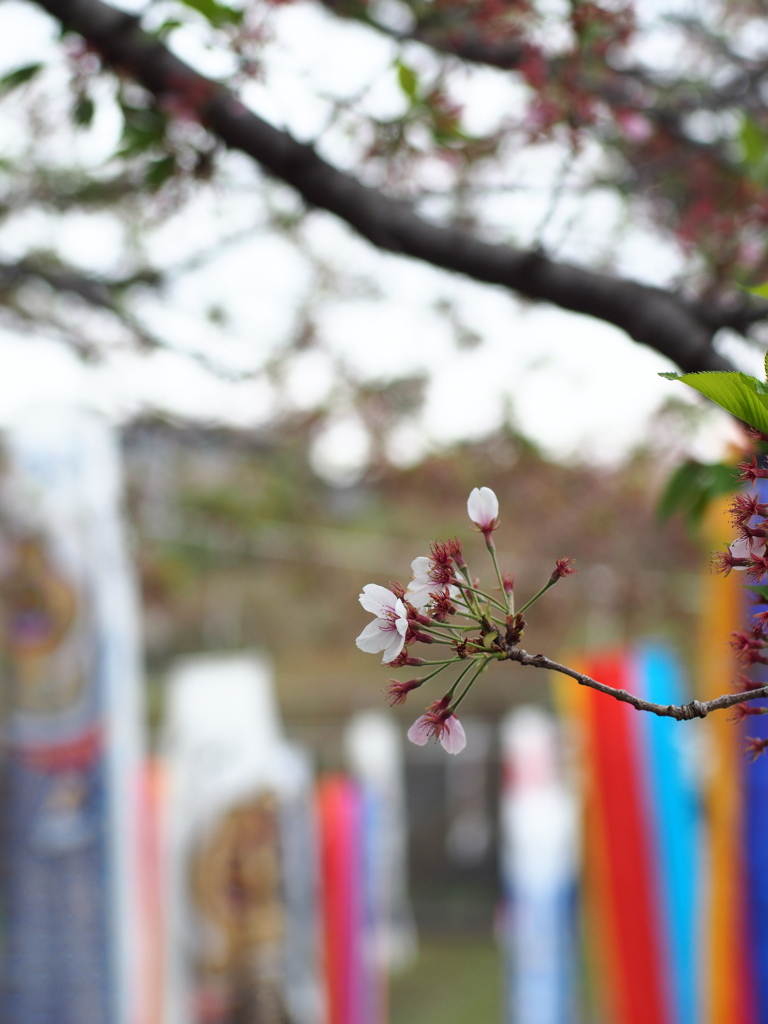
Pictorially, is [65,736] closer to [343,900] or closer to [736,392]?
[343,900]

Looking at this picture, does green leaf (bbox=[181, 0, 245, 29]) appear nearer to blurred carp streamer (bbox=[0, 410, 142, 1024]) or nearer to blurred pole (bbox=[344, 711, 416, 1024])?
blurred carp streamer (bbox=[0, 410, 142, 1024])

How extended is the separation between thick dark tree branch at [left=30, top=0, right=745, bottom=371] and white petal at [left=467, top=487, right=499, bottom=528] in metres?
0.54

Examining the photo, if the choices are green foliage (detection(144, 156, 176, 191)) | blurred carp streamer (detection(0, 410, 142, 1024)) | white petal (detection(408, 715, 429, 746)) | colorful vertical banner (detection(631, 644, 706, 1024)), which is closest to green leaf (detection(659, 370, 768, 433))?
white petal (detection(408, 715, 429, 746))

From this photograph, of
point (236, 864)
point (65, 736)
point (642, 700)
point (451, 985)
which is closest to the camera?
point (642, 700)

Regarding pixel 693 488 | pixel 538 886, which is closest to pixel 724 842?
pixel 693 488

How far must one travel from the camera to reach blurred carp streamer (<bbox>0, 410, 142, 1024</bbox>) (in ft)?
8.45

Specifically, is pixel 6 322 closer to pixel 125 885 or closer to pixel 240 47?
pixel 125 885

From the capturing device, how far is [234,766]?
11.2 feet

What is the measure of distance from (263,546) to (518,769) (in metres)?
2.05

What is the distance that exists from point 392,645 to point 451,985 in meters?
8.92

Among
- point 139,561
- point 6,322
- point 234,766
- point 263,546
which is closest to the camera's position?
point 6,322

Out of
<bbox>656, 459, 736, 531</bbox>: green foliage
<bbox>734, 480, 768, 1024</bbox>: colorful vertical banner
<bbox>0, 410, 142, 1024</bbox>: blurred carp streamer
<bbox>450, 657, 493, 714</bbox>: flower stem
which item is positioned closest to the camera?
<bbox>450, 657, 493, 714</bbox>: flower stem

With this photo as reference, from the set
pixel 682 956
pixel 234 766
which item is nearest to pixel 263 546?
pixel 234 766

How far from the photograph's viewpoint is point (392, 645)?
44cm
